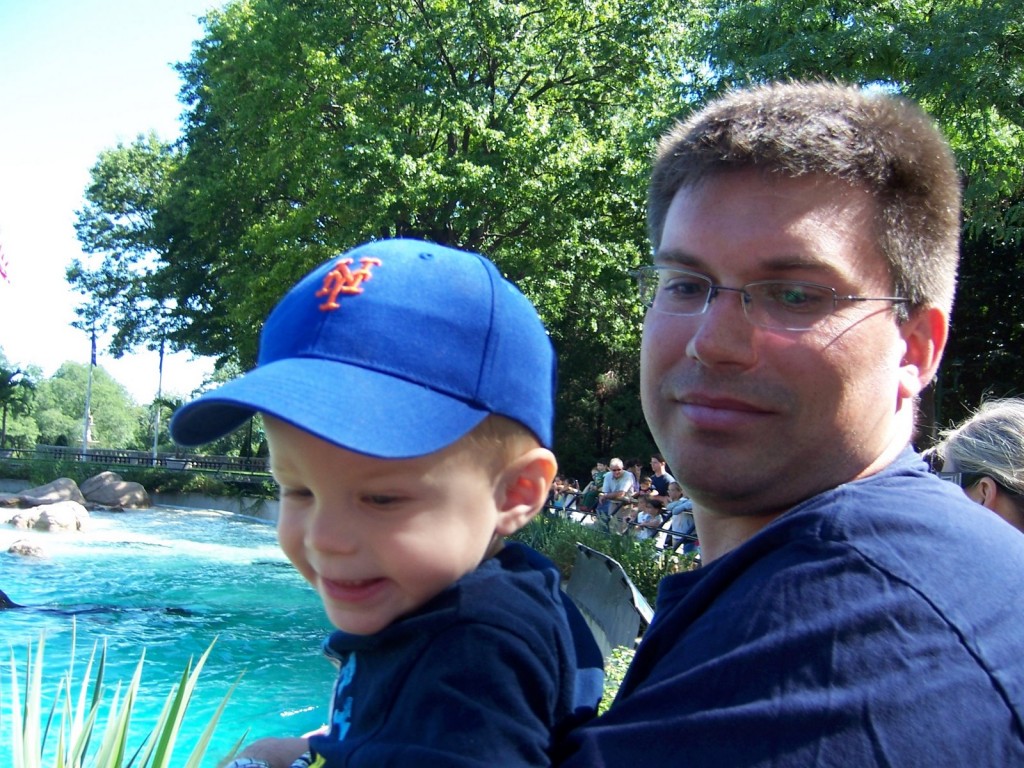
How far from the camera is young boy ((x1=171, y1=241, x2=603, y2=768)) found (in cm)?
135

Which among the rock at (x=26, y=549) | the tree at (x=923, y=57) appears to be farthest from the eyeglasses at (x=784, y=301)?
the rock at (x=26, y=549)

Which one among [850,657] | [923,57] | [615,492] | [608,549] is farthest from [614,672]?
[615,492]

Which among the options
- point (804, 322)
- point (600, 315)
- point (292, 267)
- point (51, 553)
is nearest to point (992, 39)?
point (804, 322)

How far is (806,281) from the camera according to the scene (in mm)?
1655

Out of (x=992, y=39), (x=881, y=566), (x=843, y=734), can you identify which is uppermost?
(x=992, y=39)

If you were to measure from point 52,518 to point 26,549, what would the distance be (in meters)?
4.68

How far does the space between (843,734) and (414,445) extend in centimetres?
65

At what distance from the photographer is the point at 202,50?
32406mm

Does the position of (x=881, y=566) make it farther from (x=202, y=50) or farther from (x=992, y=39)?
(x=202, y=50)

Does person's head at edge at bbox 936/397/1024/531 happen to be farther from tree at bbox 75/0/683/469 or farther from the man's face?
tree at bbox 75/0/683/469

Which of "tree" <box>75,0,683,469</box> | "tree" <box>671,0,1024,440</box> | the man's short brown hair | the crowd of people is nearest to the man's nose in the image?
the man's short brown hair

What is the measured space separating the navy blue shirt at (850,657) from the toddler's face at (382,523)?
12.5 inches

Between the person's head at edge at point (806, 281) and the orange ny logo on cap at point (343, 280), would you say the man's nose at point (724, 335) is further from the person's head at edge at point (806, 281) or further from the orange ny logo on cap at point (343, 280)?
the orange ny logo on cap at point (343, 280)

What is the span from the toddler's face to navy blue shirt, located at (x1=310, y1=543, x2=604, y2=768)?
0.13ft
